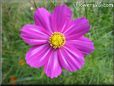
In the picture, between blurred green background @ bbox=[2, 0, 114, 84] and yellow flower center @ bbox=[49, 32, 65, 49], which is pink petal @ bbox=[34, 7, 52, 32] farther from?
blurred green background @ bbox=[2, 0, 114, 84]

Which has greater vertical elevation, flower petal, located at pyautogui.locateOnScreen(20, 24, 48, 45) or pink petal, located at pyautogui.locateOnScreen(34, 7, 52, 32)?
pink petal, located at pyautogui.locateOnScreen(34, 7, 52, 32)

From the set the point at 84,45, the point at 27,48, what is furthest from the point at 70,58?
the point at 27,48

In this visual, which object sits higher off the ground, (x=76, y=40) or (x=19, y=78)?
(x=76, y=40)

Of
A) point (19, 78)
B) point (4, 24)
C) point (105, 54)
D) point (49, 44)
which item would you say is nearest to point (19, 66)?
point (19, 78)

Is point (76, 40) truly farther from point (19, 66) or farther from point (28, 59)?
point (19, 66)

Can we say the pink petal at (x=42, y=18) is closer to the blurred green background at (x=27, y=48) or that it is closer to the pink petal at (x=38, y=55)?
the pink petal at (x=38, y=55)

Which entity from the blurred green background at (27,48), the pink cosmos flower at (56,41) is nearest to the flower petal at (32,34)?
the pink cosmos flower at (56,41)

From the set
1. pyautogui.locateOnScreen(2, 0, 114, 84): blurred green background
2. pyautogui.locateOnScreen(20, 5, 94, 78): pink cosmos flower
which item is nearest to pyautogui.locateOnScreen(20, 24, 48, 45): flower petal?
pyautogui.locateOnScreen(20, 5, 94, 78): pink cosmos flower
